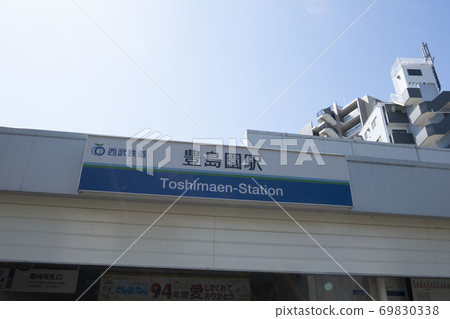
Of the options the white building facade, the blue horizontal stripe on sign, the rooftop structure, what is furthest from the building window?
the blue horizontal stripe on sign

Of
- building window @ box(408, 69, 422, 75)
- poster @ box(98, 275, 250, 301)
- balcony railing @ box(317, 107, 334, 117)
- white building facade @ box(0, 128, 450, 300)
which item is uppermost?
balcony railing @ box(317, 107, 334, 117)

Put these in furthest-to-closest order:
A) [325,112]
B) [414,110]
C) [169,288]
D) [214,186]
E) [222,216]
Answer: [325,112] → [414,110] → [169,288] → [222,216] → [214,186]

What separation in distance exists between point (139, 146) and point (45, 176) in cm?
151

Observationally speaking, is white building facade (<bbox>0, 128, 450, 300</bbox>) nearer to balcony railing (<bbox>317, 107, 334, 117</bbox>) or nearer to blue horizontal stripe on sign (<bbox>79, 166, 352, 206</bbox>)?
blue horizontal stripe on sign (<bbox>79, 166, 352, 206</bbox>)

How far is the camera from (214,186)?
5559 mm

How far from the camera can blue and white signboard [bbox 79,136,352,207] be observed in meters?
5.39

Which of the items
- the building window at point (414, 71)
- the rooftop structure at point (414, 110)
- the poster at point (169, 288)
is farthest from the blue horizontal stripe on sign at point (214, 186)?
the building window at point (414, 71)

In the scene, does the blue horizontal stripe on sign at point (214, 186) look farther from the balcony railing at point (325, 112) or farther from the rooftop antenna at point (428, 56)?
the balcony railing at point (325, 112)

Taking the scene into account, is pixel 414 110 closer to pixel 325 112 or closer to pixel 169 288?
pixel 325 112

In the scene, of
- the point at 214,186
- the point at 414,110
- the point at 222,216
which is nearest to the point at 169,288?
the point at 222,216

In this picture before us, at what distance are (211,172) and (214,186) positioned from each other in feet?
0.80

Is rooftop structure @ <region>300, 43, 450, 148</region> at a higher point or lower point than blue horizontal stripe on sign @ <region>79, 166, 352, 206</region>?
higher
